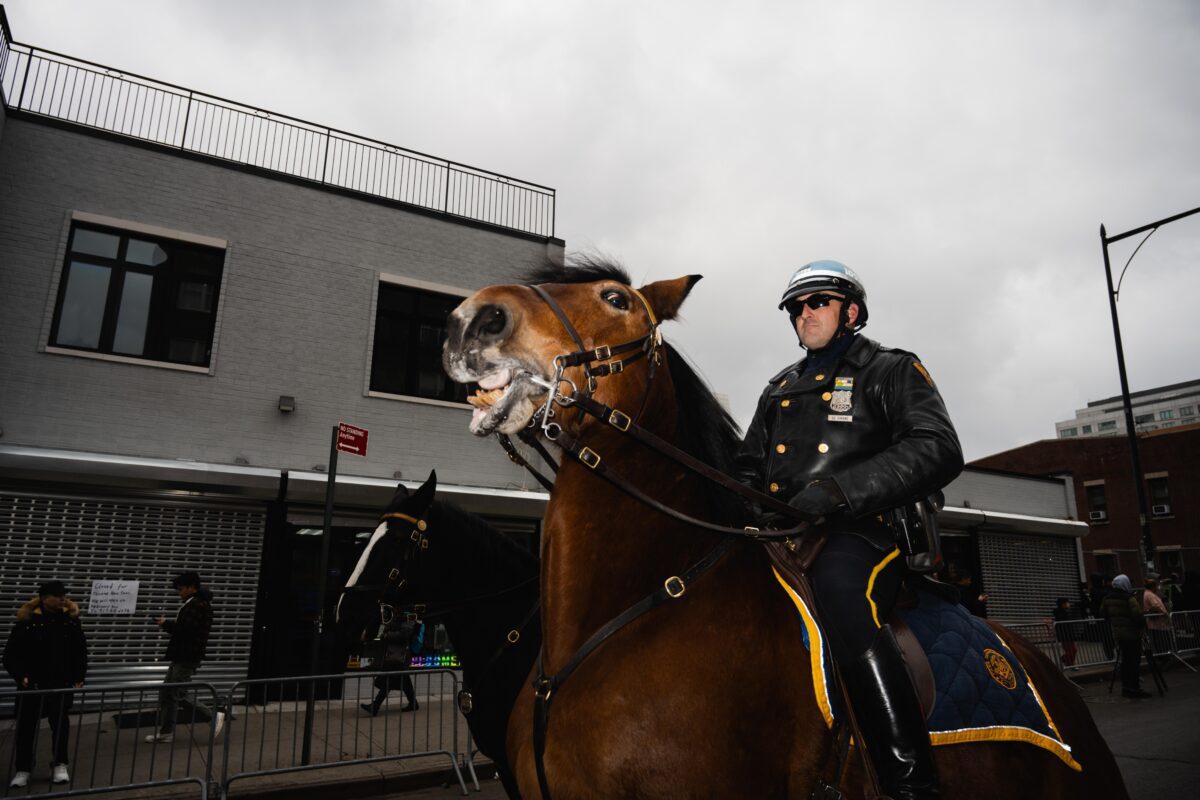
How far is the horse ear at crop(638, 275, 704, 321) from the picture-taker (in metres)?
2.86

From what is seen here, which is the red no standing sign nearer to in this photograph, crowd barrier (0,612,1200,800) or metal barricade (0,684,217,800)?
crowd barrier (0,612,1200,800)

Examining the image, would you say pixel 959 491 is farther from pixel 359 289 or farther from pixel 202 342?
pixel 202 342

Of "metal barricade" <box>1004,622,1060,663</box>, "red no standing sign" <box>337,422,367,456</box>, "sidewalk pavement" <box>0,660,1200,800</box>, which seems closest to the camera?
"sidewalk pavement" <box>0,660,1200,800</box>

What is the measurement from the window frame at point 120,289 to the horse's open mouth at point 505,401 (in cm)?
1181

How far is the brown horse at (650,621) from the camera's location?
2.09 meters

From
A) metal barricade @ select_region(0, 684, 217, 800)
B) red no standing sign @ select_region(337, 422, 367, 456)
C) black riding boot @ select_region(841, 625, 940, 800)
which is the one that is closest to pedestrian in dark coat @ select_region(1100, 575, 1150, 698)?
red no standing sign @ select_region(337, 422, 367, 456)

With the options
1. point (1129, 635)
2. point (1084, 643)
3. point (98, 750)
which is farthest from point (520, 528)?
point (1084, 643)

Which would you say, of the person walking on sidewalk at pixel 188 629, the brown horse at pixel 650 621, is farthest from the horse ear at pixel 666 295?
the person walking on sidewalk at pixel 188 629

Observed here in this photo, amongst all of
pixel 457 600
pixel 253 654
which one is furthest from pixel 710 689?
pixel 253 654

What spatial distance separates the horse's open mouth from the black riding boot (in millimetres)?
1324

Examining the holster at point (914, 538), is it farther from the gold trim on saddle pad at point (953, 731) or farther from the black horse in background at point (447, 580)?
the black horse in background at point (447, 580)

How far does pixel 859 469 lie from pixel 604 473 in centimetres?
85

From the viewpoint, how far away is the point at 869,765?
7.24ft

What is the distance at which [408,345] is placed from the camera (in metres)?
14.2
